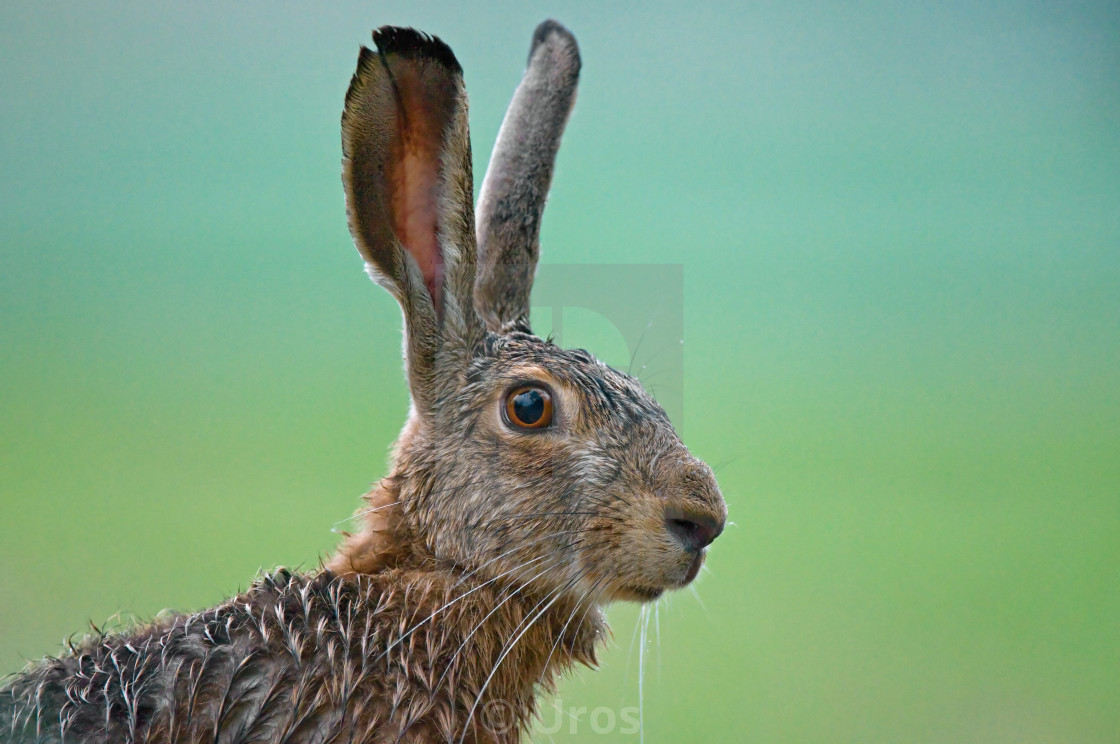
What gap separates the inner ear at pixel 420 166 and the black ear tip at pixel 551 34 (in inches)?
19.3

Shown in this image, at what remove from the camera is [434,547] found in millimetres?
1289

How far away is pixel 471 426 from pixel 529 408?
9 cm

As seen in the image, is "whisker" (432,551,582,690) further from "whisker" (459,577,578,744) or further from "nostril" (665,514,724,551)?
"nostril" (665,514,724,551)

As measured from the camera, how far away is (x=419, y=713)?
44.6 inches

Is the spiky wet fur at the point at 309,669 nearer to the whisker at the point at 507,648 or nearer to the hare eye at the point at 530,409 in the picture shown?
the whisker at the point at 507,648

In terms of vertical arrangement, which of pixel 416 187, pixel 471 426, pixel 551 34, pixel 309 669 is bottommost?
pixel 309 669

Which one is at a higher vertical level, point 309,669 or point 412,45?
point 412,45

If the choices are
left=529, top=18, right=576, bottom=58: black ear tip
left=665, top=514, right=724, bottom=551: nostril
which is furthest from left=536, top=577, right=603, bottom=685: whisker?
left=529, top=18, right=576, bottom=58: black ear tip

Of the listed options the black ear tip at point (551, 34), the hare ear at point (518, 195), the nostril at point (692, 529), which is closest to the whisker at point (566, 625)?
the nostril at point (692, 529)

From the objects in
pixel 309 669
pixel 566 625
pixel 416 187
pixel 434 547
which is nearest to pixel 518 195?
pixel 416 187

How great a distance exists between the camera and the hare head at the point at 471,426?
117 cm

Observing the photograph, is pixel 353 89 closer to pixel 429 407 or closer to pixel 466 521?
pixel 429 407

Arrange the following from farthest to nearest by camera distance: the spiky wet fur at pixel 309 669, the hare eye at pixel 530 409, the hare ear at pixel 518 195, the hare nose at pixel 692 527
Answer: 1. the hare ear at pixel 518 195
2. the hare eye at pixel 530 409
3. the hare nose at pixel 692 527
4. the spiky wet fur at pixel 309 669

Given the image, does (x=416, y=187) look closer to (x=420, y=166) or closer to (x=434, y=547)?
(x=420, y=166)
